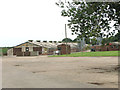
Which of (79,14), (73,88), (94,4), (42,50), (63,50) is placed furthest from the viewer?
(42,50)

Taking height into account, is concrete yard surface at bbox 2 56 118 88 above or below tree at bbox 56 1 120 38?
below

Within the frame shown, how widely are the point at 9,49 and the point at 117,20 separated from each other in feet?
136

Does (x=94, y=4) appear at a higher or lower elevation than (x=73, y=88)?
higher

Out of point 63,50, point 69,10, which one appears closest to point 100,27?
point 69,10

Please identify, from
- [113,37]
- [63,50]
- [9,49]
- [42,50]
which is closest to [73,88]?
[113,37]

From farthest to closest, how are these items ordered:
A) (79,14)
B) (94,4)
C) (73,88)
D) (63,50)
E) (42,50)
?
(42,50) → (63,50) → (79,14) → (94,4) → (73,88)

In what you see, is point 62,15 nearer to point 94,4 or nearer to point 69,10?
point 69,10

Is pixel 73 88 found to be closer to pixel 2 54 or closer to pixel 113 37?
pixel 113 37

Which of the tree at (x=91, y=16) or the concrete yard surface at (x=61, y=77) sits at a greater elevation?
the tree at (x=91, y=16)

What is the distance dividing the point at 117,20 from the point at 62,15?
3869 millimetres

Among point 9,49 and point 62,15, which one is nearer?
point 62,15

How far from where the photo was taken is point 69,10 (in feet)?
44.0

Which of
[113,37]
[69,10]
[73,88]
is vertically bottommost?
[73,88]

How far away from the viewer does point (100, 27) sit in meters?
13.2
